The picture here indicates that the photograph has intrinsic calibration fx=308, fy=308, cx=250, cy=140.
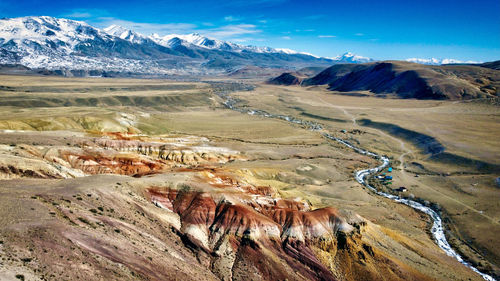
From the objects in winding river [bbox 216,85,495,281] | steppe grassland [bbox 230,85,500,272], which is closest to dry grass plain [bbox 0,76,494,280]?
steppe grassland [bbox 230,85,500,272]

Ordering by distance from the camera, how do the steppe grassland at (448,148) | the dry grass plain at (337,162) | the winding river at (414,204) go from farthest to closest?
the steppe grassland at (448,148), the winding river at (414,204), the dry grass plain at (337,162)

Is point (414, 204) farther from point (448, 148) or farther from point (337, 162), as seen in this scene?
point (448, 148)

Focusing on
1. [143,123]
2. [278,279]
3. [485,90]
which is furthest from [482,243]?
[485,90]

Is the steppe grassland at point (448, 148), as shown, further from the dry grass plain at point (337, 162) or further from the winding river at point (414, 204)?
the winding river at point (414, 204)

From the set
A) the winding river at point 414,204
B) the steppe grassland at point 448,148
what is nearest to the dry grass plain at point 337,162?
the steppe grassland at point 448,148

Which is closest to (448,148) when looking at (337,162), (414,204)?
(337,162)

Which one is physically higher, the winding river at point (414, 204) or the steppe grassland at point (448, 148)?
the steppe grassland at point (448, 148)

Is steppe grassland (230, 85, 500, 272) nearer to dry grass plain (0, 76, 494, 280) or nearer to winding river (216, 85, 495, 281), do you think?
dry grass plain (0, 76, 494, 280)

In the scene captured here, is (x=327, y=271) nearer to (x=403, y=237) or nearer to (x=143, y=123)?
(x=403, y=237)
